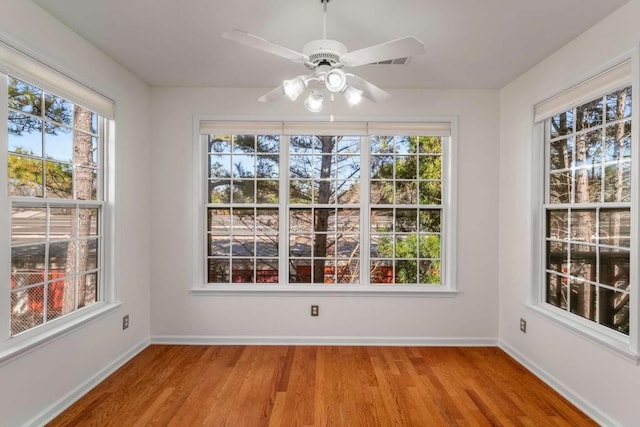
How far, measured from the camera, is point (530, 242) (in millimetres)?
3154

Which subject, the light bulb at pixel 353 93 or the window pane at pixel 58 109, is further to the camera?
the window pane at pixel 58 109

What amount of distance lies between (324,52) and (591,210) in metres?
2.21

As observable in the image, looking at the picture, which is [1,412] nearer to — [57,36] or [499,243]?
[57,36]

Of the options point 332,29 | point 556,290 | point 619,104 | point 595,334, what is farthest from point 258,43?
point 556,290

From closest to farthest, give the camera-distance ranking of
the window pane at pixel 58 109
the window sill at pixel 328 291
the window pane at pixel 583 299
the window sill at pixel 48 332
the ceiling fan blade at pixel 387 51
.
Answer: the ceiling fan blade at pixel 387 51
the window sill at pixel 48 332
the window pane at pixel 58 109
the window pane at pixel 583 299
the window sill at pixel 328 291

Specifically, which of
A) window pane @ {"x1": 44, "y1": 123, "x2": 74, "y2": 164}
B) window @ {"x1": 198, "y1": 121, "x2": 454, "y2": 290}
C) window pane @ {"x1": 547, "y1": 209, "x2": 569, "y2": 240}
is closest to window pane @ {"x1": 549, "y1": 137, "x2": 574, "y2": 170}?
window pane @ {"x1": 547, "y1": 209, "x2": 569, "y2": 240}

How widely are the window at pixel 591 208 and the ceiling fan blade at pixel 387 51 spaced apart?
150 centimetres

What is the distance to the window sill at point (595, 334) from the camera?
215cm

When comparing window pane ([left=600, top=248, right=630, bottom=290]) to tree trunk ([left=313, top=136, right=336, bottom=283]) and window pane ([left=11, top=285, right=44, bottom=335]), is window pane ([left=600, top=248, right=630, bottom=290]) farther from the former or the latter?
window pane ([left=11, top=285, right=44, bottom=335])

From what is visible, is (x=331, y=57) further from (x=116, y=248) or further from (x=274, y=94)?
(x=116, y=248)

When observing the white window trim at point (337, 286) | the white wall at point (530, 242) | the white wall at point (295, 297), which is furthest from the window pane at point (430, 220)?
the white wall at point (530, 242)

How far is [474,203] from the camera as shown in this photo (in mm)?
3643

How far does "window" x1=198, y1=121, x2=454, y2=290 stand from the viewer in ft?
12.2

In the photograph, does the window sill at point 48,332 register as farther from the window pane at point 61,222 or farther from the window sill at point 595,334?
the window sill at point 595,334
